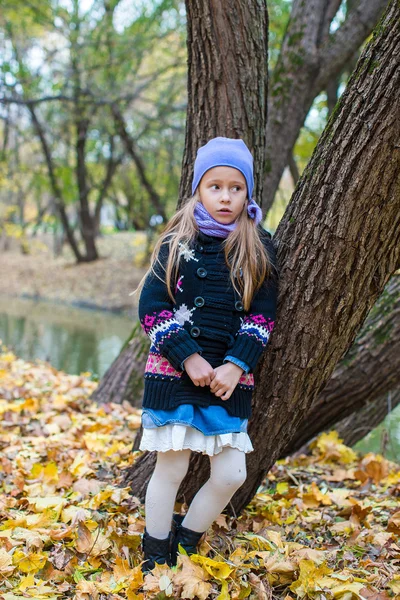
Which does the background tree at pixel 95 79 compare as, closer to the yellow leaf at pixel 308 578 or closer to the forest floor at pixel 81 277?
the forest floor at pixel 81 277

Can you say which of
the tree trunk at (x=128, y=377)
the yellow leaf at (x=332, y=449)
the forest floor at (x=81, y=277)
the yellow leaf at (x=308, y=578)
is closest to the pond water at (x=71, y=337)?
the forest floor at (x=81, y=277)

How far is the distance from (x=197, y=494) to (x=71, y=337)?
8.83m

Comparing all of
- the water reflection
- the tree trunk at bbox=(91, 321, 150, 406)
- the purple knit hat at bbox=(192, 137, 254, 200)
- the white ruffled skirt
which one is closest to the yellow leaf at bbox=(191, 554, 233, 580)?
the white ruffled skirt

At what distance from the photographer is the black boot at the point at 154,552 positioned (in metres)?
2.22

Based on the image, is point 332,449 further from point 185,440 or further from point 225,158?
point 225,158

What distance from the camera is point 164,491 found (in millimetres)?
2260

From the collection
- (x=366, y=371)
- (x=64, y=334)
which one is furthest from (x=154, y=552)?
(x=64, y=334)

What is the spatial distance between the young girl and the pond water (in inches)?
107

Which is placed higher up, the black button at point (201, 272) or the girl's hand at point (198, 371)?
the black button at point (201, 272)

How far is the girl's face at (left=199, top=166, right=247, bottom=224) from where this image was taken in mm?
2328

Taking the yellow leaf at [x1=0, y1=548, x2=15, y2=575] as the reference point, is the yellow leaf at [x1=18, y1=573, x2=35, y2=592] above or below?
below

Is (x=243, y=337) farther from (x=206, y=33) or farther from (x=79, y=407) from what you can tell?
(x=79, y=407)

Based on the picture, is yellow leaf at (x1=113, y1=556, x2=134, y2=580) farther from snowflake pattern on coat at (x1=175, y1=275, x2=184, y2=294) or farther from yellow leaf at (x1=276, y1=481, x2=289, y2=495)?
yellow leaf at (x1=276, y1=481, x2=289, y2=495)

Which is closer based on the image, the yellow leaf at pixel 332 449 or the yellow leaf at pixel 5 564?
the yellow leaf at pixel 5 564
